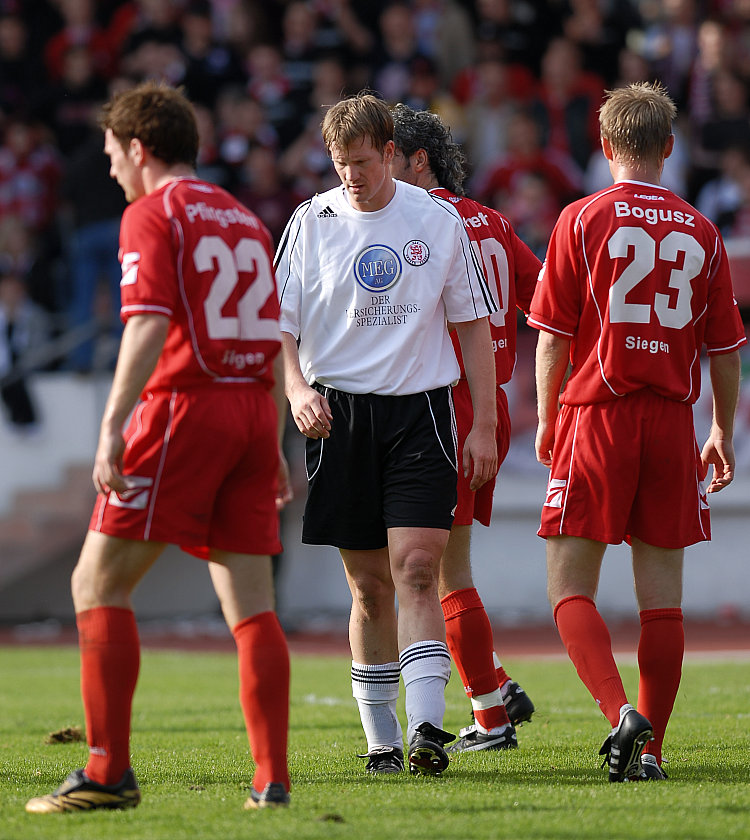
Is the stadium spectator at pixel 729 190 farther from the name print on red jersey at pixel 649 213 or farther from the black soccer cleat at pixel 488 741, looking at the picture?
the name print on red jersey at pixel 649 213

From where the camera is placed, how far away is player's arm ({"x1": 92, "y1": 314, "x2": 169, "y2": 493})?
12.9ft

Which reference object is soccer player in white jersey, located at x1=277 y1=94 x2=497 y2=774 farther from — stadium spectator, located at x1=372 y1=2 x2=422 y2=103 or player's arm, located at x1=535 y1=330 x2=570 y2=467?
stadium spectator, located at x1=372 y1=2 x2=422 y2=103

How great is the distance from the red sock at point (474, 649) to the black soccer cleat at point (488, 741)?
0.04 meters

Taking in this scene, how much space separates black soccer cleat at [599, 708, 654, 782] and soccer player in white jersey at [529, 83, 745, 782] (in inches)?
6.2

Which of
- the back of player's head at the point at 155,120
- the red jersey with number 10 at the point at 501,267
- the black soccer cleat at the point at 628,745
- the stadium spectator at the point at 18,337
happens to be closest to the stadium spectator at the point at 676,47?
the stadium spectator at the point at 18,337

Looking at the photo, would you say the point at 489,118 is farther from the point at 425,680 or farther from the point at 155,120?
the point at 155,120

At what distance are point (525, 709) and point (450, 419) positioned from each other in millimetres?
1768

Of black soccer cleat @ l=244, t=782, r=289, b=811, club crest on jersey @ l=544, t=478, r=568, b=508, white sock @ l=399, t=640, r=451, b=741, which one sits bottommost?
black soccer cleat @ l=244, t=782, r=289, b=811

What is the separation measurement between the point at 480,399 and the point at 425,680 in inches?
42.3

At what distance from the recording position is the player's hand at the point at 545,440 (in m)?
5.11

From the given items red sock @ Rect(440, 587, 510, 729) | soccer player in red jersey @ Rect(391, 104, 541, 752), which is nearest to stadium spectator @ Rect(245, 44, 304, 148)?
soccer player in red jersey @ Rect(391, 104, 541, 752)

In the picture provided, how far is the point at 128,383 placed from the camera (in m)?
3.91

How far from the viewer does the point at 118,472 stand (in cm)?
396

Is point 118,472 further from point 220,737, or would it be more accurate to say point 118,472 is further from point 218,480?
point 220,737
